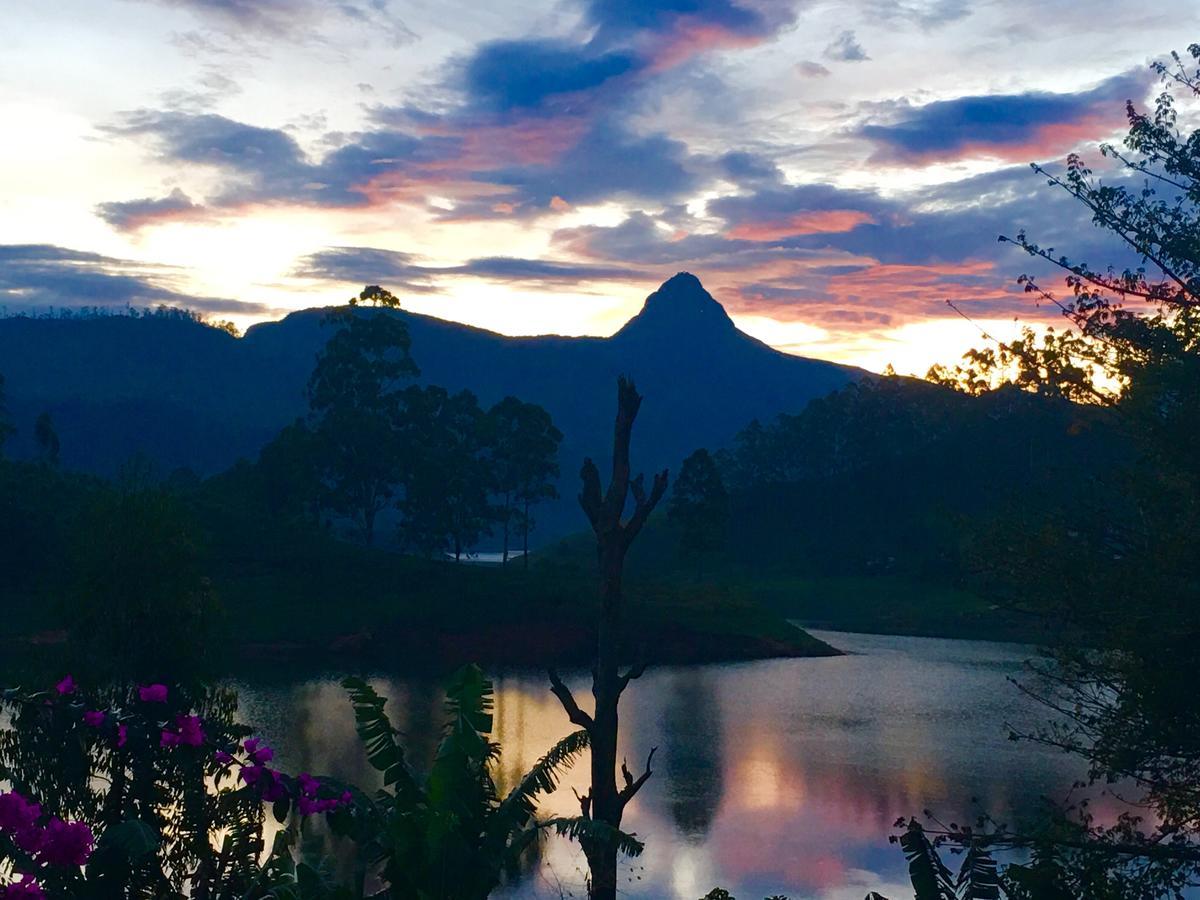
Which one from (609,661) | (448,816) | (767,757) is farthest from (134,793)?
(767,757)

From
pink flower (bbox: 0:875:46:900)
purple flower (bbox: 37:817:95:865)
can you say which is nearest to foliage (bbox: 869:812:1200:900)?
purple flower (bbox: 37:817:95:865)

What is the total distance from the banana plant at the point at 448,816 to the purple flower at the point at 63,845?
4277 millimetres

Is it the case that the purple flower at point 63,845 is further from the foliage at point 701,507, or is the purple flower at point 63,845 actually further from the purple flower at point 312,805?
the foliage at point 701,507

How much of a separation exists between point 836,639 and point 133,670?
210 ft

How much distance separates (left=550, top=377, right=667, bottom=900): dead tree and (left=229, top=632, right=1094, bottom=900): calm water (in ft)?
26.2

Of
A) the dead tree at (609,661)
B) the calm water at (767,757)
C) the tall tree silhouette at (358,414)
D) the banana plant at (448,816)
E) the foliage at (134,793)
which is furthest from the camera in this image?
the tall tree silhouette at (358,414)

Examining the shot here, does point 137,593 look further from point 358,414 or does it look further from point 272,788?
point 358,414

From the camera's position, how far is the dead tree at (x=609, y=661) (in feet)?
51.7

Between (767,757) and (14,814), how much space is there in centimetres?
3390

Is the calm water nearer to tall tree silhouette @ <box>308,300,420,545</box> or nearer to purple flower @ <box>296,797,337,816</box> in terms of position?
purple flower @ <box>296,797,337,816</box>

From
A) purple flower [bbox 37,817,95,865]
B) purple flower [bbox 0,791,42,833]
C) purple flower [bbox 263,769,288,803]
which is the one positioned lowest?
purple flower [bbox 263,769,288,803]

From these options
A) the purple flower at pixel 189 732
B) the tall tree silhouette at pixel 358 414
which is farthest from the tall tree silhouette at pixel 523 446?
the purple flower at pixel 189 732

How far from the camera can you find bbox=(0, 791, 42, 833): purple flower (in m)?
8.13

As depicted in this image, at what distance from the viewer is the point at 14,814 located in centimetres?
816
